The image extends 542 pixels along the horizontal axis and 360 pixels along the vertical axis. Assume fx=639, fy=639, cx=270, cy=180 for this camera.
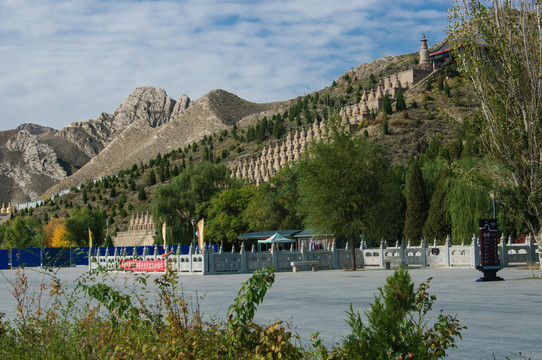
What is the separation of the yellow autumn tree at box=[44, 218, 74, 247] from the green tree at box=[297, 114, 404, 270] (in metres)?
68.2

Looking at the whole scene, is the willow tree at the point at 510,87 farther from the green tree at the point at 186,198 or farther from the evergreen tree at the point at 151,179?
the evergreen tree at the point at 151,179

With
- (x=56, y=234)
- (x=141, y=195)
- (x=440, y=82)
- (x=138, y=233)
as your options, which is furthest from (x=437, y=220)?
(x=141, y=195)

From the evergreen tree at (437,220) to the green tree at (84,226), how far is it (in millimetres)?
57481

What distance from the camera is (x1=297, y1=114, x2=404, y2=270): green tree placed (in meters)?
34.8

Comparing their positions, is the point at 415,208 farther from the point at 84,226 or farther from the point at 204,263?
the point at 84,226

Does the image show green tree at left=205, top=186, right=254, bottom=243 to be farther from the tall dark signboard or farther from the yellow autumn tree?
the tall dark signboard

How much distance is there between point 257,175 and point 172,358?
9717 centimetres

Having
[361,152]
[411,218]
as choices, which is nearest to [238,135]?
[411,218]

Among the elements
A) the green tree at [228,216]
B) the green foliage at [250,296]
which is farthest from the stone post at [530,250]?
the green tree at [228,216]

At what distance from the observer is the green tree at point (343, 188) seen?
3481cm

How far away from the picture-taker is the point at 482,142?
23734mm

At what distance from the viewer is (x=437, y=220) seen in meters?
48.3

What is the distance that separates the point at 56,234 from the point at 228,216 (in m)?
50.2

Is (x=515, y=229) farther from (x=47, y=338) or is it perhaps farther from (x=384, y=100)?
(x=384, y=100)
